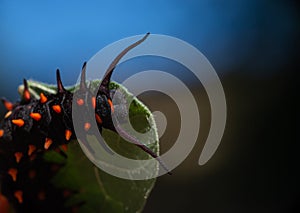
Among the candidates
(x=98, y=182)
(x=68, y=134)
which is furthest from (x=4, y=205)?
(x=68, y=134)

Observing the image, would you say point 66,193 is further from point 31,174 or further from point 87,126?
point 87,126

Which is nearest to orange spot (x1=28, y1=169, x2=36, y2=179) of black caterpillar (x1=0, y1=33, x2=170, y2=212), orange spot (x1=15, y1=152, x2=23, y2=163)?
black caterpillar (x1=0, y1=33, x2=170, y2=212)

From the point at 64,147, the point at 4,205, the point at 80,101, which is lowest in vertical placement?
the point at 4,205

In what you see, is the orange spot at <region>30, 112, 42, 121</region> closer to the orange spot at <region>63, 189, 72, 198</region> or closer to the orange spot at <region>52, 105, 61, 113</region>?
the orange spot at <region>52, 105, 61, 113</region>

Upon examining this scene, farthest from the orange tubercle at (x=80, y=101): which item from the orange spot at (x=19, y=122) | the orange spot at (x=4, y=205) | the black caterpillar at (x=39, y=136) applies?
the orange spot at (x=4, y=205)

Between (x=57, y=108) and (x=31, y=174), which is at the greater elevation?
(x=57, y=108)
